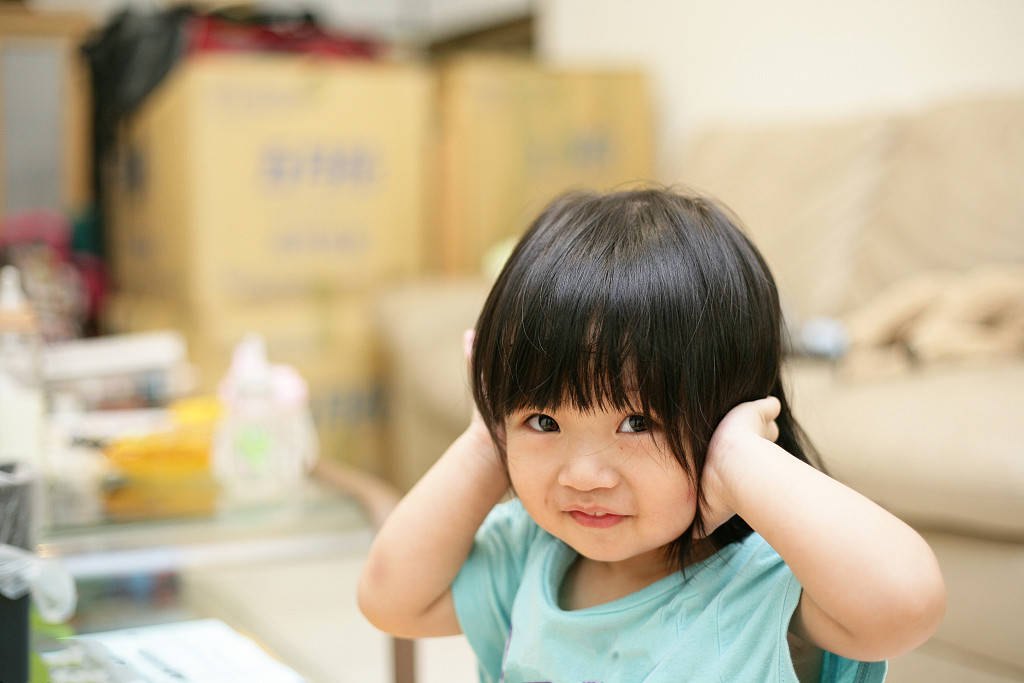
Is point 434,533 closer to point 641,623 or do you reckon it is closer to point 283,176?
point 641,623

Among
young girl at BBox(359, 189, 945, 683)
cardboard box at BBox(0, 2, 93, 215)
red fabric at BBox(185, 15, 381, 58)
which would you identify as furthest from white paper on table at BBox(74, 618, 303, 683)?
cardboard box at BBox(0, 2, 93, 215)

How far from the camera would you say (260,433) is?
3.72 ft

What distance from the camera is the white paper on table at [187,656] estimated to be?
605mm

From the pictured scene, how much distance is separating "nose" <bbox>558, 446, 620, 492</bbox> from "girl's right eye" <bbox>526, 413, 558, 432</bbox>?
0.8 inches

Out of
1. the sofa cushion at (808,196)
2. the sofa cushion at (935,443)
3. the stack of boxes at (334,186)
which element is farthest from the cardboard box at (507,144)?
the sofa cushion at (935,443)

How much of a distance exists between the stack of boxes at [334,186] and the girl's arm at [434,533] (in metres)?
1.37

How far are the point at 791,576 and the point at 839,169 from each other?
1.65 m

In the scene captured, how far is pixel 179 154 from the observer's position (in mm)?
2100

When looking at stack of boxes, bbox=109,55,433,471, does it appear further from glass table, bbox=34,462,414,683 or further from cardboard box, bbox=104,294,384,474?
glass table, bbox=34,462,414,683

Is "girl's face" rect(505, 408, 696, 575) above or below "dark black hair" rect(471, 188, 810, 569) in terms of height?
below

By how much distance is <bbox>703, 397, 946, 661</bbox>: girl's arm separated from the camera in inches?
18.0

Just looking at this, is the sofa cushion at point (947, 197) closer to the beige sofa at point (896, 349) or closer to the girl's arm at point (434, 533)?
the beige sofa at point (896, 349)

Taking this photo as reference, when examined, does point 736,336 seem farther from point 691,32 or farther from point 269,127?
point 691,32

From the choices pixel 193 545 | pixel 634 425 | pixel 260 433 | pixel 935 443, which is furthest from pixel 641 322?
pixel 935 443
